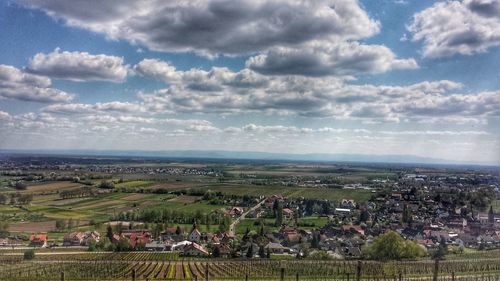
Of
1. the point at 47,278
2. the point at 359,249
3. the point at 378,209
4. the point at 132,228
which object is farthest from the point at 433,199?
the point at 47,278

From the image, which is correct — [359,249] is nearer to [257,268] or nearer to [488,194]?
[257,268]

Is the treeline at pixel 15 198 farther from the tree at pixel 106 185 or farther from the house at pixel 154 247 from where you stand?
the house at pixel 154 247

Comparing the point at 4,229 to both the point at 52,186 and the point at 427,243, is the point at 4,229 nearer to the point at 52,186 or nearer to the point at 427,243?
the point at 52,186

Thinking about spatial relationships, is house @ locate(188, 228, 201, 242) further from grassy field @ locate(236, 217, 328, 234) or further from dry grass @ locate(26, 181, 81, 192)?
dry grass @ locate(26, 181, 81, 192)

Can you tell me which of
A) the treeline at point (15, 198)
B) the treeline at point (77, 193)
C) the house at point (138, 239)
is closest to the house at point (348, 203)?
the house at point (138, 239)

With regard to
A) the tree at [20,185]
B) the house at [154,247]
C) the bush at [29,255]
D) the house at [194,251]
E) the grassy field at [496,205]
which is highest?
the grassy field at [496,205]
